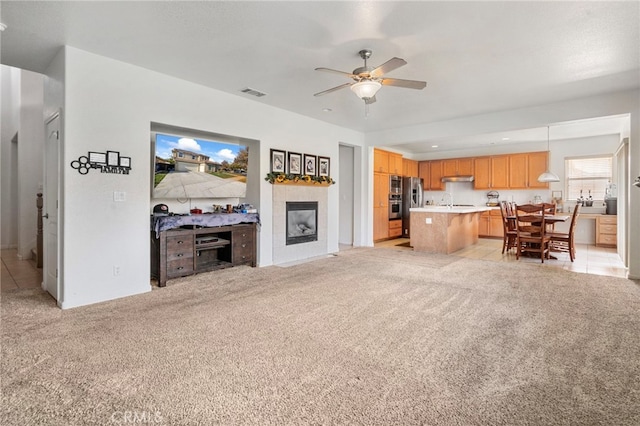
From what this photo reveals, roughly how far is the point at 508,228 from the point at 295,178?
4.43 meters

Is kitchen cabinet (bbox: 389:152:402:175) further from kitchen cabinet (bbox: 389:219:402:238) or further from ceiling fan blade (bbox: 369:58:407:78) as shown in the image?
ceiling fan blade (bbox: 369:58:407:78)

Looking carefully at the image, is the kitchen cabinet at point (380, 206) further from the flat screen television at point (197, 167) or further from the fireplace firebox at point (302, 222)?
the flat screen television at point (197, 167)

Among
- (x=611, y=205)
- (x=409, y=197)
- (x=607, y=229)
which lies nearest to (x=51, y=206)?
(x=409, y=197)

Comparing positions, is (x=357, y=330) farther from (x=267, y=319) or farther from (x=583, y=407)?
(x=583, y=407)

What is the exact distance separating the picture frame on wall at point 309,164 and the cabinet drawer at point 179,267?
2.69 metres

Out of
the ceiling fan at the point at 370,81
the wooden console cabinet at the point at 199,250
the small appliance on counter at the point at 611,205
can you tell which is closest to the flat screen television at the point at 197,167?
the wooden console cabinet at the point at 199,250

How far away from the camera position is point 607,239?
7078 millimetres

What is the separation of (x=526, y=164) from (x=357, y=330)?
25.7 ft

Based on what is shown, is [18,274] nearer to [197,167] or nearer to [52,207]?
[52,207]

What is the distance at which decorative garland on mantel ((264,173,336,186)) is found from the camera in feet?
17.5

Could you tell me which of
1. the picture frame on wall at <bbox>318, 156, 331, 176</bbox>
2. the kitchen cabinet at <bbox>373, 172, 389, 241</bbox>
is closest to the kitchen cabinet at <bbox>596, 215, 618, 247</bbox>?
the kitchen cabinet at <bbox>373, 172, 389, 241</bbox>

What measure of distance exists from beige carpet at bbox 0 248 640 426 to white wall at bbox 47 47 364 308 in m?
0.36

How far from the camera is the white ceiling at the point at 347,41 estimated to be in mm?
2613

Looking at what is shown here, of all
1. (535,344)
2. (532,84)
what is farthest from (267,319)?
(532,84)
